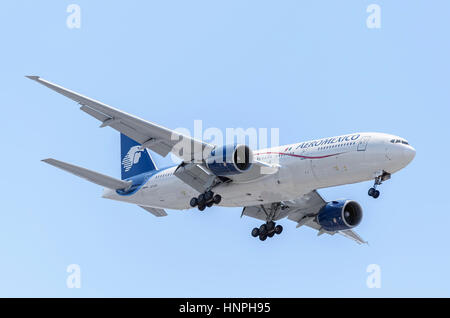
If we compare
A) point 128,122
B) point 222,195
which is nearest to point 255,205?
point 222,195

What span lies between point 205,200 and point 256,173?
2.84 meters

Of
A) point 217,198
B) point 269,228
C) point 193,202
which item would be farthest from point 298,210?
point 193,202

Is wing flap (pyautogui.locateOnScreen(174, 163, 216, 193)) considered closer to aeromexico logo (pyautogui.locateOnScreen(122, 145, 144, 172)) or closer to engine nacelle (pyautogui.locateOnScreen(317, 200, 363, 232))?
aeromexico logo (pyautogui.locateOnScreen(122, 145, 144, 172))

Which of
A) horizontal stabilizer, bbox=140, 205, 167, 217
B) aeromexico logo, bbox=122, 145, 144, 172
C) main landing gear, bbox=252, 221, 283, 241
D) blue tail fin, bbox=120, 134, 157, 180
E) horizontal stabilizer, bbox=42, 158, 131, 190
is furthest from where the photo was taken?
aeromexico logo, bbox=122, 145, 144, 172

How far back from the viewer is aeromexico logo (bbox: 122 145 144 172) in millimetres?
43406

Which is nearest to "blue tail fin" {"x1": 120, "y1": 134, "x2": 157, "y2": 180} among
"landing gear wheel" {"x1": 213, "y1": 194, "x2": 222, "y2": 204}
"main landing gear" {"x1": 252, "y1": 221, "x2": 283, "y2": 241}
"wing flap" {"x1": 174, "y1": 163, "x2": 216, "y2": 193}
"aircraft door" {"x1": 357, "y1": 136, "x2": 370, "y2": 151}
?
"wing flap" {"x1": 174, "y1": 163, "x2": 216, "y2": 193}

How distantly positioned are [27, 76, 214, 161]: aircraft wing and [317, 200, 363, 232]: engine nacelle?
27.3 ft

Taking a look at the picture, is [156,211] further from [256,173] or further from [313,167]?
[313,167]

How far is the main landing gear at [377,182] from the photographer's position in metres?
32.8

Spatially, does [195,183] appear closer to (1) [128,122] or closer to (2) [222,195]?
(2) [222,195]

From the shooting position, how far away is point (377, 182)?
33.1 meters

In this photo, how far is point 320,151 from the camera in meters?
34.4

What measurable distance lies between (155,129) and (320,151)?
750cm

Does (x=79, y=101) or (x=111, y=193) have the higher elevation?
(x=79, y=101)
